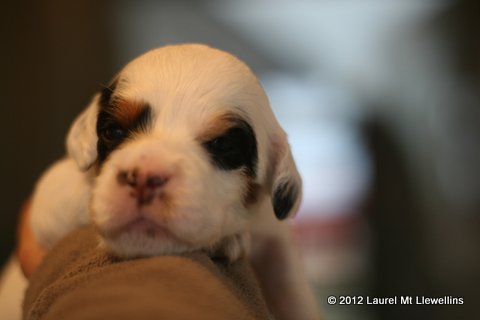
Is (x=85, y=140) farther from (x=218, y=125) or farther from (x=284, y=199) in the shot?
(x=284, y=199)

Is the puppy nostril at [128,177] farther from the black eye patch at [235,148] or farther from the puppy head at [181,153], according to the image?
the black eye patch at [235,148]

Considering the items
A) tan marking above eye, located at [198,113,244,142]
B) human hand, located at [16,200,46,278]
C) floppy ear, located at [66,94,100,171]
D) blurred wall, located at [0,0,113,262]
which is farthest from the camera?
blurred wall, located at [0,0,113,262]

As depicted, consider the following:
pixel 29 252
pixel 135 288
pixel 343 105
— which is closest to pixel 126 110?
pixel 135 288

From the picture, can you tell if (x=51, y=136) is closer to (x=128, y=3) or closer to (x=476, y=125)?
(x=128, y=3)

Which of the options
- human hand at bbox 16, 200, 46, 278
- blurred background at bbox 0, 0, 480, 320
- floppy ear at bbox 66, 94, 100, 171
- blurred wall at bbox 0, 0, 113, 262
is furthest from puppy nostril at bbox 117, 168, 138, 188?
blurred wall at bbox 0, 0, 113, 262

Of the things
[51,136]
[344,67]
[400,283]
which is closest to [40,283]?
[51,136]

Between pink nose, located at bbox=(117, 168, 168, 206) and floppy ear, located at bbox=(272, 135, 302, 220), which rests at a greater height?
pink nose, located at bbox=(117, 168, 168, 206)

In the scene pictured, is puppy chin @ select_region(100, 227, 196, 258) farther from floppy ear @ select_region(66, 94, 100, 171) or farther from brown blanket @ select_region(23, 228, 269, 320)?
floppy ear @ select_region(66, 94, 100, 171)
